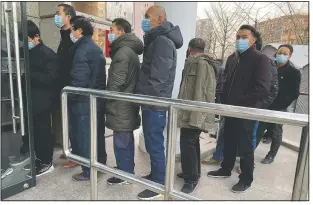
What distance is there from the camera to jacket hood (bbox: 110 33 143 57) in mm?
2363

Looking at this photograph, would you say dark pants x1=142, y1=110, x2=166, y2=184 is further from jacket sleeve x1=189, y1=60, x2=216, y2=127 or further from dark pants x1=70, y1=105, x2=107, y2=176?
dark pants x1=70, y1=105, x2=107, y2=176

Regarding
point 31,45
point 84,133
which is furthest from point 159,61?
point 31,45

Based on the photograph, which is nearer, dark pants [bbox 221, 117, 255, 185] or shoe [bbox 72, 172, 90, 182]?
dark pants [bbox 221, 117, 255, 185]

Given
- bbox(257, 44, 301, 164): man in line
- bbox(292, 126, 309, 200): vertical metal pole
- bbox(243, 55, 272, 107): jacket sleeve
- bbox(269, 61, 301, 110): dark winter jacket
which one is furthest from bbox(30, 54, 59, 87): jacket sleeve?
bbox(269, 61, 301, 110): dark winter jacket

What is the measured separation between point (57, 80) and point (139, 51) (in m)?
0.93

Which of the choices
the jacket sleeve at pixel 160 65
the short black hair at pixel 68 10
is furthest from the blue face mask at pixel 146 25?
the short black hair at pixel 68 10

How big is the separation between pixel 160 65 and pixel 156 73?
0.24 ft

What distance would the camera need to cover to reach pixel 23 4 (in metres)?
2.19

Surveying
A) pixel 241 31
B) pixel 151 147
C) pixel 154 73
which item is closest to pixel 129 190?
pixel 151 147

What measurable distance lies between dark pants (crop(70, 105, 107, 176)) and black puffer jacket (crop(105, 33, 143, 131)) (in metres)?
0.32

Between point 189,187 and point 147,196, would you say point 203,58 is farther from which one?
point 147,196

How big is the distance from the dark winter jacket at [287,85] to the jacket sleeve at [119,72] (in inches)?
81.6

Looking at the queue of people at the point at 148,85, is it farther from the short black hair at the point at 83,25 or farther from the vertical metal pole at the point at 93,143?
the vertical metal pole at the point at 93,143

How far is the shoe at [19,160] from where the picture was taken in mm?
2326
